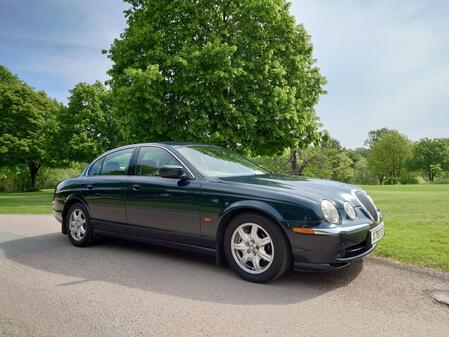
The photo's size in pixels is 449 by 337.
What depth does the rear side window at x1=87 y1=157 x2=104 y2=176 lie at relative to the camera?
21.2ft

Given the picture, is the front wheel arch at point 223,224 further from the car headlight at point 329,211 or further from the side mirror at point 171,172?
the side mirror at point 171,172

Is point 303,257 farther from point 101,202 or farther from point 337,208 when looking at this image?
point 101,202

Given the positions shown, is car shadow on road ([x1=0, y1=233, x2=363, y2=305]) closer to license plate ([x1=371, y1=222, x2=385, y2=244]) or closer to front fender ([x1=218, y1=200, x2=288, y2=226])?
license plate ([x1=371, y1=222, x2=385, y2=244])

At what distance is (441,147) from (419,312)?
82513mm

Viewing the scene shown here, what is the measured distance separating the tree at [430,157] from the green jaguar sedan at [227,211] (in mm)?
74373

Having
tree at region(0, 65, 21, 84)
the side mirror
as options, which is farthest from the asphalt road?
tree at region(0, 65, 21, 84)

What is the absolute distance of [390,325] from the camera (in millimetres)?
3121

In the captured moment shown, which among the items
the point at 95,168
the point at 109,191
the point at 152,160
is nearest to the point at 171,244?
the point at 152,160

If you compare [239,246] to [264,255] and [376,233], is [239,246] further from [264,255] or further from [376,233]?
[376,233]

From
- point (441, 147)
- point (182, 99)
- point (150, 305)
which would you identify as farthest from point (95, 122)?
point (441, 147)

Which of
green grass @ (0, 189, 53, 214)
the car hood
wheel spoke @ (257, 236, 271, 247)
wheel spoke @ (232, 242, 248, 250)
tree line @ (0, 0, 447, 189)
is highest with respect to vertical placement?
tree line @ (0, 0, 447, 189)

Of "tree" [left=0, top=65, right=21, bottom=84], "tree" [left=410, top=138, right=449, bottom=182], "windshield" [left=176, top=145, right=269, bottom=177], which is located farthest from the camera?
"tree" [left=410, top=138, right=449, bottom=182]

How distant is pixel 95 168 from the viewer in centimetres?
656

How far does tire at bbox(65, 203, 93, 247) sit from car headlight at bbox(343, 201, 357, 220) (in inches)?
164
